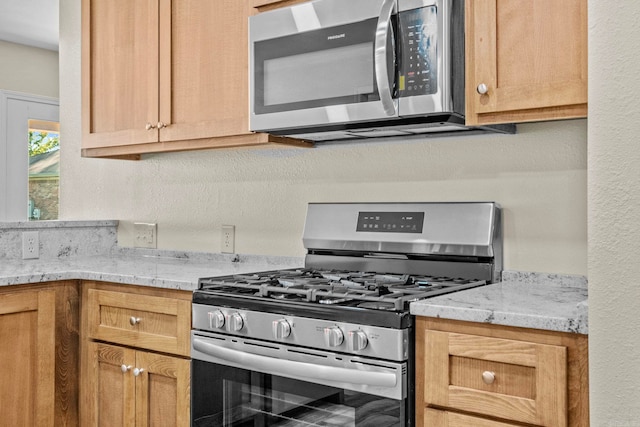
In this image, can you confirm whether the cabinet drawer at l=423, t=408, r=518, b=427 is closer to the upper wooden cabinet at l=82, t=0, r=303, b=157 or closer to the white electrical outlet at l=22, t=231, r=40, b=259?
the upper wooden cabinet at l=82, t=0, r=303, b=157

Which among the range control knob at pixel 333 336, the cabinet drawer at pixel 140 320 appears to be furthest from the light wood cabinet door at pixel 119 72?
the range control knob at pixel 333 336

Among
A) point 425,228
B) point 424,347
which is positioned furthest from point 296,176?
point 424,347

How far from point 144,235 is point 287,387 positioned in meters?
1.50

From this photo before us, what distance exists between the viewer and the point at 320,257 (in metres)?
2.33

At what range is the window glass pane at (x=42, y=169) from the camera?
5562 millimetres

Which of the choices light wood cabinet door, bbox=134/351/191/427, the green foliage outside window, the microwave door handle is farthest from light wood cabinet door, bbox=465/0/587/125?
the green foliage outside window

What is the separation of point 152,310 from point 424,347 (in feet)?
3.27

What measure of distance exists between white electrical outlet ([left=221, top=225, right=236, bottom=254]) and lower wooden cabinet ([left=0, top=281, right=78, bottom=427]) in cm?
63

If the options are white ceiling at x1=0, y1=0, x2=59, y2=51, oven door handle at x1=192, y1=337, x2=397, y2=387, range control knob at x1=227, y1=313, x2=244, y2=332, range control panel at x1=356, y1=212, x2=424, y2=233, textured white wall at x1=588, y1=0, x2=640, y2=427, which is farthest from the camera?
white ceiling at x1=0, y1=0, x2=59, y2=51

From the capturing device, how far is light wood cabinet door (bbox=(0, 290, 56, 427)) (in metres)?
2.13

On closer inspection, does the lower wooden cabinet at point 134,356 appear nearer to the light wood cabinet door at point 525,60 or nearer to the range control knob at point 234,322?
the range control knob at point 234,322

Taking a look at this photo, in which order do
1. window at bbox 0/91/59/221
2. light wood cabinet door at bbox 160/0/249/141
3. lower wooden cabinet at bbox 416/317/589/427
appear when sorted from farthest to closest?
window at bbox 0/91/59/221 < light wood cabinet door at bbox 160/0/249/141 < lower wooden cabinet at bbox 416/317/589/427

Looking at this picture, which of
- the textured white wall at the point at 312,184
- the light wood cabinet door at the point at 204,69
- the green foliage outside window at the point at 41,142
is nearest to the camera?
the textured white wall at the point at 312,184

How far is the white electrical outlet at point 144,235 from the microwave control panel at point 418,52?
1.58 meters
